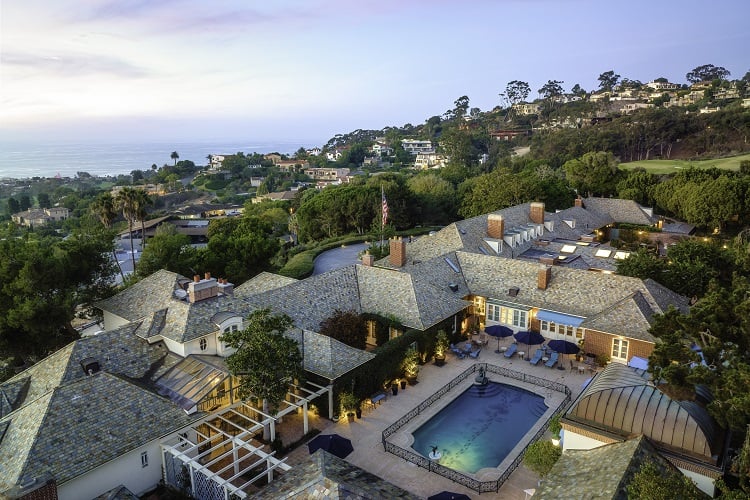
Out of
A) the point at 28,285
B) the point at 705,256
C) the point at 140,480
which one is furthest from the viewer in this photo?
the point at 705,256

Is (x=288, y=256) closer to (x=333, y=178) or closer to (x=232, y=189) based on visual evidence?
(x=333, y=178)

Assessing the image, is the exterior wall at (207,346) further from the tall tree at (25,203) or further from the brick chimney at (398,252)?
the tall tree at (25,203)

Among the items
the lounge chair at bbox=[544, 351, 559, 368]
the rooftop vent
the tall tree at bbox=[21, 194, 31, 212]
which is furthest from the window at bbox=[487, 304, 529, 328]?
the tall tree at bbox=[21, 194, 31, 212]

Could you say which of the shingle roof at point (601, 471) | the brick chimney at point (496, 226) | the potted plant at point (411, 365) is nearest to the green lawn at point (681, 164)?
the brick chimney at point (496, 226)

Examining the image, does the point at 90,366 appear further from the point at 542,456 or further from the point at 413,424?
the point at 542,456

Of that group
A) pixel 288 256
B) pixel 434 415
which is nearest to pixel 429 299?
pixel 434 415
